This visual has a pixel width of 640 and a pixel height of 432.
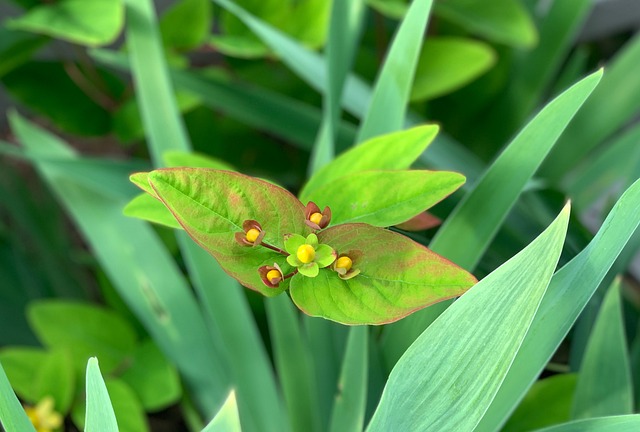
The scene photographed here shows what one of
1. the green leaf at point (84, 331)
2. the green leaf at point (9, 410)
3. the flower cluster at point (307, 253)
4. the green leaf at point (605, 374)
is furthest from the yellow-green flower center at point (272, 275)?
the green leaf at point (84, 331)

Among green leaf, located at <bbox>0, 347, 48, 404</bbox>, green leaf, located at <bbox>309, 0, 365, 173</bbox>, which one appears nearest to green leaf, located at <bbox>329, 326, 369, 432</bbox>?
green leaf, located at <bbox>309, 0, 365, 173</bbox>

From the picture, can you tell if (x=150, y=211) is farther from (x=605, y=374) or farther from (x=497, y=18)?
(x=497, y=18)

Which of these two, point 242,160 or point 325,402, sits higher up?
point 242,160

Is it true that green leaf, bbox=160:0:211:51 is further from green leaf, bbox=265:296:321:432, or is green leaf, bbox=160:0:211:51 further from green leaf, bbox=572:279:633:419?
green leaf, bbox=572:279:633:419

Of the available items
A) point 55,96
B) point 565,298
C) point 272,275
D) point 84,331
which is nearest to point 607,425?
point 565,298

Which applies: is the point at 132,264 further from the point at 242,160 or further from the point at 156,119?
the point at 242,160

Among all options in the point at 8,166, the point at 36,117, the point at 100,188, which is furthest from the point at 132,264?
the point at 36,117
